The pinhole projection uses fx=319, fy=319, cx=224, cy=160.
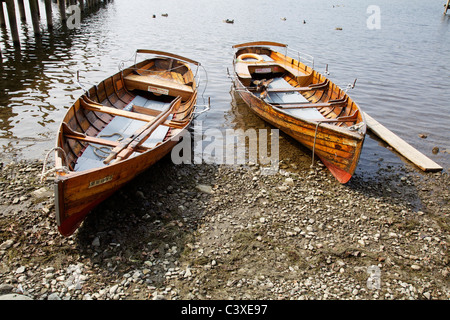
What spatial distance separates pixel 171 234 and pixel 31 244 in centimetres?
291

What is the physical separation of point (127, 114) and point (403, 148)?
32.6 feet

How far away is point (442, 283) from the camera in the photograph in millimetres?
6539

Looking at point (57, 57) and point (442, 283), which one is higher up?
point (57, 57)

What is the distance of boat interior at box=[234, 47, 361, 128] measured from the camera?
11.8 metres

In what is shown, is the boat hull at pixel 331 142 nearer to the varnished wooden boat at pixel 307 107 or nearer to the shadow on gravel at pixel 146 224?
the varnished wooden boat at pixel 307 107

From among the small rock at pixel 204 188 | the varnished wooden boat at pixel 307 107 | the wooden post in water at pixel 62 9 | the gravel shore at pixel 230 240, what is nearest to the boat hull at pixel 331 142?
the varnished wooden boat at pixel 307 107

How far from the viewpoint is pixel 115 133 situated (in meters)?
9.51

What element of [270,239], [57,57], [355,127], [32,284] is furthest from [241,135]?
[57,57]

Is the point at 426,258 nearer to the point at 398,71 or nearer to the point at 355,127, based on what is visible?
the point at 355,127

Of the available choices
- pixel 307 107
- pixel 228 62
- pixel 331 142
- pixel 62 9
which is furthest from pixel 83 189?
pixel 62 9

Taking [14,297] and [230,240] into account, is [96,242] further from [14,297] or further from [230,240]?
[230,240]

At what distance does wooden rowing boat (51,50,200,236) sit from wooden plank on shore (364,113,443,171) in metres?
7.64

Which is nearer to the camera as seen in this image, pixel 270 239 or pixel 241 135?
pixel 270 239

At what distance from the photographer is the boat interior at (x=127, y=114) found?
27.4 ft
